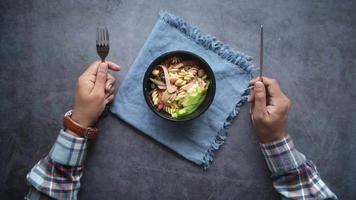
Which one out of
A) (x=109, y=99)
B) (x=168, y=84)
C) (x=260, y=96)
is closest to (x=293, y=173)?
(x=260, y=96)

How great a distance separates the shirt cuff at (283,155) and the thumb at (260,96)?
0.46ft

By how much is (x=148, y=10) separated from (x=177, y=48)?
17 cm

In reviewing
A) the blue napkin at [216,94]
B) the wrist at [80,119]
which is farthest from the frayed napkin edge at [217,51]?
the wrist at [80,119]

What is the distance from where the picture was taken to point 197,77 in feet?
3.65

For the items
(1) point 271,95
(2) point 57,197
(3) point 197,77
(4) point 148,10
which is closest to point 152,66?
(3) point 197,77

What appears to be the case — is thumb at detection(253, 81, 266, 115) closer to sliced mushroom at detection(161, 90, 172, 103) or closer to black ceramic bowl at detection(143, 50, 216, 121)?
black ceramic bowl at detection(143, 50, 216, 121)

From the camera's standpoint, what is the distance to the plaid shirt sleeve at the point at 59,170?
3.70 feet

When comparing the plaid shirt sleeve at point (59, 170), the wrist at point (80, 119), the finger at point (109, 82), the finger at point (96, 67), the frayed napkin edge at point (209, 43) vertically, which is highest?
the frayed napkin edge at point (209, 43)

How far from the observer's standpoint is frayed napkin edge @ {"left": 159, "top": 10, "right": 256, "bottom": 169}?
1.20 metres

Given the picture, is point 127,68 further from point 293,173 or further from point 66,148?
point 293,173

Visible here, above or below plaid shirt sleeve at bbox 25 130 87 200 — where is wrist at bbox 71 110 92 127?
above

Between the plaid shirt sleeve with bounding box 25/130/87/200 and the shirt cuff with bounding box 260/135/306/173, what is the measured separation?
2.00ft

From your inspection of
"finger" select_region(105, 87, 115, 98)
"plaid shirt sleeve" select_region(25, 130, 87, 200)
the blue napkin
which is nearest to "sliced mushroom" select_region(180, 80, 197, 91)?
the blue napkin

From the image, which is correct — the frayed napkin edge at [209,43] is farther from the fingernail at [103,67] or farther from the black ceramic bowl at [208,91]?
the fingernail at [103,67]
